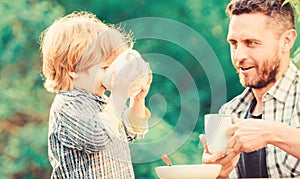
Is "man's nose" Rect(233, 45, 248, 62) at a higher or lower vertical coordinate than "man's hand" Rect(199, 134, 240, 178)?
higher

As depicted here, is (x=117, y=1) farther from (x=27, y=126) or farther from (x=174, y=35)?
(x=27, y=126)

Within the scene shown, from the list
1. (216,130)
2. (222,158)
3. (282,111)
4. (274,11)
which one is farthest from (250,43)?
(216,130)

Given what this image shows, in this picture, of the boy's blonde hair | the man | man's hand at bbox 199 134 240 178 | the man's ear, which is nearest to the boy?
the boy's blonde hair

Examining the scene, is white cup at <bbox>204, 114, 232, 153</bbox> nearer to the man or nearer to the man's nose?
the man

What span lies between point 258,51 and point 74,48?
2.31ft

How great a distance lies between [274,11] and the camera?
7.93ft

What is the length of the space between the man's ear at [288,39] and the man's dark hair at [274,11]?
0.05 feet

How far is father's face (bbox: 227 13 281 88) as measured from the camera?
240cm

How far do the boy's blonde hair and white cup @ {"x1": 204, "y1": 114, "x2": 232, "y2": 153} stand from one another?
0.39 m

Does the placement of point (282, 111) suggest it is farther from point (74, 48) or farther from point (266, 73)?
point (74, 48)

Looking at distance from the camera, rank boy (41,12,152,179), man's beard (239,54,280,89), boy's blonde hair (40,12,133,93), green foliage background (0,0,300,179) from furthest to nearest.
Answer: green foliage background (0,0,300,179)
man's beard (239,54,280,89)
boy's blonde hair (40,12,133,93)
boy (41,12,152,179)

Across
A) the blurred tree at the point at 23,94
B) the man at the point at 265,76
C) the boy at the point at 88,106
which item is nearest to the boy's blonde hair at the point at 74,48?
the boy at the point at 88,106

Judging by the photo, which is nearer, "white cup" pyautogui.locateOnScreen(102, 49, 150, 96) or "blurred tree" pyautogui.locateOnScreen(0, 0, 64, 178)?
"white cup" pyautogui.locateOnScreen(102, 49, 150, 96)

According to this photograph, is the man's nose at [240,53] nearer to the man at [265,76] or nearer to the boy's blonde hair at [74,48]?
the man at [265,76]
